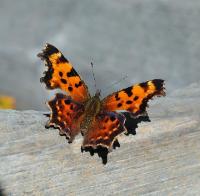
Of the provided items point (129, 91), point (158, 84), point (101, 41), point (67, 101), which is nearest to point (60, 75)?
point (67, 101)

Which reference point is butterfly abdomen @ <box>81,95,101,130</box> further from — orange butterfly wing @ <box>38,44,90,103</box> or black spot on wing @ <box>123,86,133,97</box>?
black spot on wing @ <box>123,86,133,97</box>

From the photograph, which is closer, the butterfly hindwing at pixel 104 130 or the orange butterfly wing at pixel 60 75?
the butterfly hindwing at pixel 104 130

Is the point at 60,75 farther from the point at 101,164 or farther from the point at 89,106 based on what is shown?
the point at 101,164

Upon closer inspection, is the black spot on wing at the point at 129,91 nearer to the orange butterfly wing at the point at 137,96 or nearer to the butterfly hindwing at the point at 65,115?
the orange butterfly wing at the point at 137,96

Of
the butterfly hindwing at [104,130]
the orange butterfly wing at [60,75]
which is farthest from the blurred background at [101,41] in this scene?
the butterfly hindwing at [104,130]

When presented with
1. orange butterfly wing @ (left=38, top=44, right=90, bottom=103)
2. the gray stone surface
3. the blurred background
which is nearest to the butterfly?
orange butterfly wing @ (left=38, top=44, right=90, bottom=103)

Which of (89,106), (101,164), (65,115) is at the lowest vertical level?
(101,164)
